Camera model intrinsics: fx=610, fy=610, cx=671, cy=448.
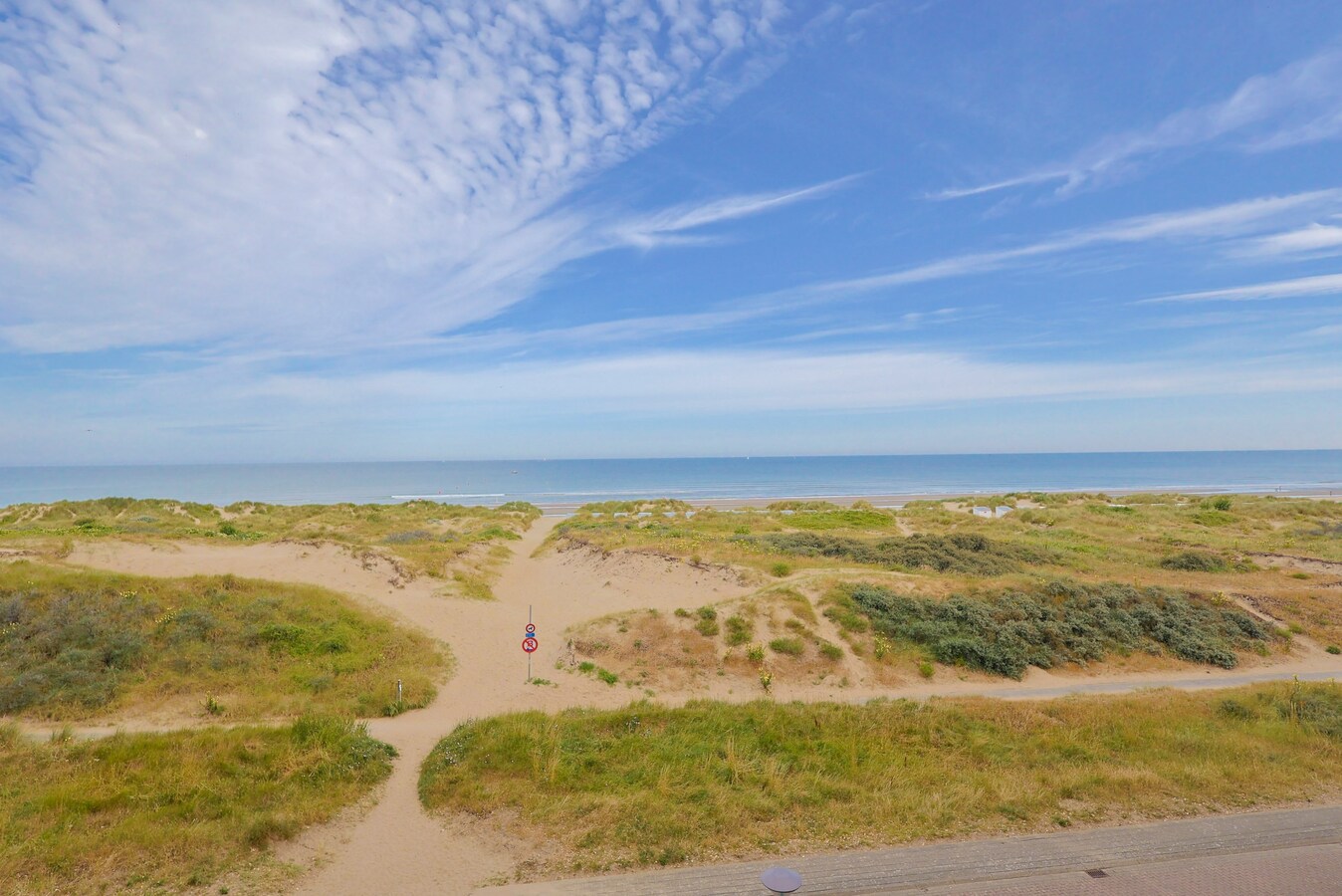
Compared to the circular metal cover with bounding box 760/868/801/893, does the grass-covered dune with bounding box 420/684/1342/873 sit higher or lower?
lower

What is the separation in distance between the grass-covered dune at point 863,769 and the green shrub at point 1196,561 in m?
16.8

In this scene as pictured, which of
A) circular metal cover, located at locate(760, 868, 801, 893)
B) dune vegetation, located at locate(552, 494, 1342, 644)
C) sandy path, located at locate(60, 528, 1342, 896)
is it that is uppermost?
A: dune vegetation, located at locate(552, 494, 1342, 644)

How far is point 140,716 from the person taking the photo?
14555 mm

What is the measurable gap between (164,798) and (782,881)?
413 inches

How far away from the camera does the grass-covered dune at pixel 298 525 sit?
3186 centimetres

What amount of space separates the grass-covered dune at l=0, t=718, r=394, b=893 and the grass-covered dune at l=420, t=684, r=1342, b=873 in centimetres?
202

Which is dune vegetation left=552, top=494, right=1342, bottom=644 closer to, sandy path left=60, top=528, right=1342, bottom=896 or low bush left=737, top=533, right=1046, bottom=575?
low bush left=737, top=533, right=1046, bottom=575

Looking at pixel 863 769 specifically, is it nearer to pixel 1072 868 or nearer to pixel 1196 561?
pixel 1072 868

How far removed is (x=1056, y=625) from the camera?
20.8 metres

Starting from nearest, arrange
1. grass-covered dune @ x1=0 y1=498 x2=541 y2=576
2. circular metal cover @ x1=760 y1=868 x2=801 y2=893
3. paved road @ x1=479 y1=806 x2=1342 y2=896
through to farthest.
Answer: circular metal cover @ x1=760 y1=868 x2=801 y2=893 < paved road @ x1=479 y1=806 x2=1342 y2=896 < grass-covered dune @ x1=0 y1=498 x2=541 y2=576

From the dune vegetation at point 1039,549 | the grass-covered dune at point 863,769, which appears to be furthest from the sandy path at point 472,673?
the dune vegetation at point 1039,549

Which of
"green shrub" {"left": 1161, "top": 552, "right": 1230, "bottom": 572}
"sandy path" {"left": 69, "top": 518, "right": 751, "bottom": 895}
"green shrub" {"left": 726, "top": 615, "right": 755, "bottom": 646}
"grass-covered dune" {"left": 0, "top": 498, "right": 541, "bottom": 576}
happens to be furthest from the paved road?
"green shrub" {"left": 1161, "top": 552, "right": 1230, "bottom": 572}

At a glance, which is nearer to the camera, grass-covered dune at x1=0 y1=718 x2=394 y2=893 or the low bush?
grass-covered dune at x1=0 y1=718 x2=394 y2=893

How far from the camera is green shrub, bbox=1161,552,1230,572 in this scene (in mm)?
30125
